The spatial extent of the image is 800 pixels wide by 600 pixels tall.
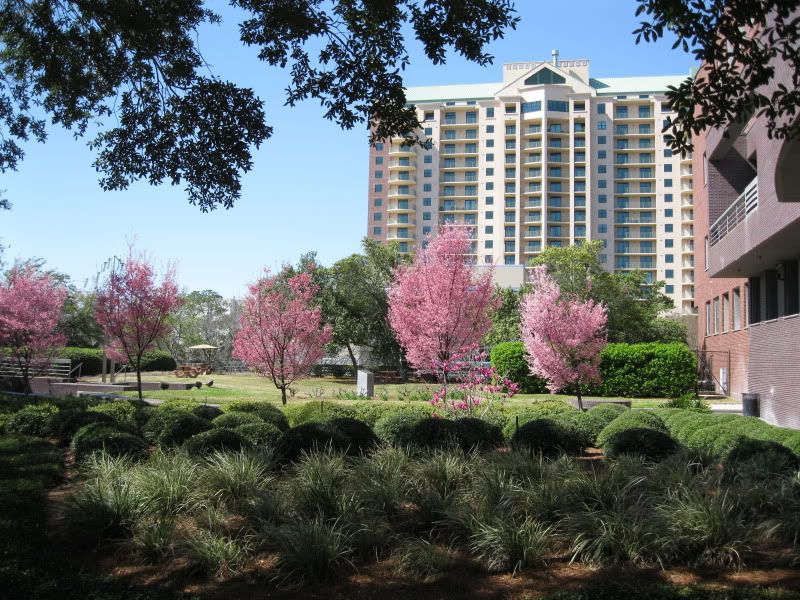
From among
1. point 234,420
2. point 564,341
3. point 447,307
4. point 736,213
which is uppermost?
point 736,213

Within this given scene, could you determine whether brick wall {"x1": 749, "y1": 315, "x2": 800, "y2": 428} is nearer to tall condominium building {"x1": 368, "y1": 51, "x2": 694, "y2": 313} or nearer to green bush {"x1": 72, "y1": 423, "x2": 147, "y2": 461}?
green bush {"x1": 72, "y1": 423, "x2": 147, "y2": 461}

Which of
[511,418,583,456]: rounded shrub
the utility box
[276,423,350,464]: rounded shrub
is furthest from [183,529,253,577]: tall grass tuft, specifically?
the utility box

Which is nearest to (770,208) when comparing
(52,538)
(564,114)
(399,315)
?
(399,315)

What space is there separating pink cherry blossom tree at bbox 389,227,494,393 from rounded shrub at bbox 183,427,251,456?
6801 millimetres

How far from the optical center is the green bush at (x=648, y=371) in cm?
3120

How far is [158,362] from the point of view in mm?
51125

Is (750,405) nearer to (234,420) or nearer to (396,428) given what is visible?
(396,428)

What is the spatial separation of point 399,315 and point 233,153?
27.4 ft

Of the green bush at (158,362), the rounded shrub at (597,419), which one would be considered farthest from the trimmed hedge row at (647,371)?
the green bush at (158,362)

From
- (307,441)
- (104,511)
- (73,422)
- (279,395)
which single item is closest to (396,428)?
(307,441)

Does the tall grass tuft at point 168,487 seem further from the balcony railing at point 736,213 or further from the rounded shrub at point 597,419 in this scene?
the balcony railing at point 736,213

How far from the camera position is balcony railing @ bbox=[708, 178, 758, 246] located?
19.2 meters

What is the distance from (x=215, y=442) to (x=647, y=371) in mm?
26811

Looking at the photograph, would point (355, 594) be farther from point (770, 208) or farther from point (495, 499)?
point (770, 208)
